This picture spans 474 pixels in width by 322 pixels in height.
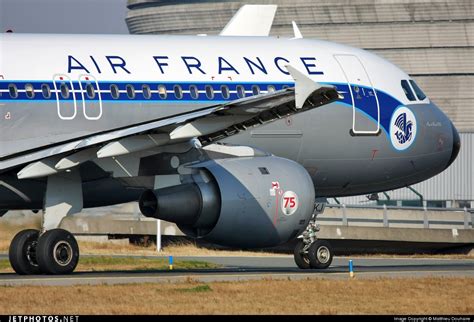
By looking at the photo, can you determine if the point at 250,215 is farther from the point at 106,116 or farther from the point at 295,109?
the point at 106,116

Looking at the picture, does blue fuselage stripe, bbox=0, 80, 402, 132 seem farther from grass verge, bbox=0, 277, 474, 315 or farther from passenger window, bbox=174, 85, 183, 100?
grass verge, bbox=0, 277, 474, 315

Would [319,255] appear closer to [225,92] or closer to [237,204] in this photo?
[225,92]

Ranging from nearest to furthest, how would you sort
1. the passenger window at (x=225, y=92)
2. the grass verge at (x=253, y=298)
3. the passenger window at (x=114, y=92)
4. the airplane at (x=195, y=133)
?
the grass verge at (x=253, y=298), the airplane at (x=195, y=133), the passenger window at (x=114, y=92), the passenger window at (x=225, y=92)

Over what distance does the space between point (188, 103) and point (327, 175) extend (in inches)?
158

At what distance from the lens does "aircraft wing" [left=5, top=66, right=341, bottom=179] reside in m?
23.8

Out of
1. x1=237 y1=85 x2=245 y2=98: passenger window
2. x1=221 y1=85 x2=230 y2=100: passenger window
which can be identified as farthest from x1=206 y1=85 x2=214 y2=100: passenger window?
x1=237 y1=85 x2=245 y2=98: passenger window

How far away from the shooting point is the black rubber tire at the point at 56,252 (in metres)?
25.0

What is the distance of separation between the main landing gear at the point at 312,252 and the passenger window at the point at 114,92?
518 cm

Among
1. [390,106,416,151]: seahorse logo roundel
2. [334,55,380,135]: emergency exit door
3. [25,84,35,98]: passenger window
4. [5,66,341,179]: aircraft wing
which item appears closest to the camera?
[5,66,341,179]: aircraft wing

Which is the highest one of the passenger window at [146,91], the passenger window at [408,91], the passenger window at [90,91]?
the passenger window at [408,91]

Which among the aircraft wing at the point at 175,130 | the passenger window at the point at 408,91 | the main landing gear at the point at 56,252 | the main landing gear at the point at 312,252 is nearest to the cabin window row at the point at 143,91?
the aircraft wing at the point at 175,130

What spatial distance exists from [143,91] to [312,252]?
5.20 metres

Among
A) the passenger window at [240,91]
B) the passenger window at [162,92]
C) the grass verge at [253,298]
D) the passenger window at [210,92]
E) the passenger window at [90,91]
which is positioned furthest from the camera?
the passenger window at [240,91]

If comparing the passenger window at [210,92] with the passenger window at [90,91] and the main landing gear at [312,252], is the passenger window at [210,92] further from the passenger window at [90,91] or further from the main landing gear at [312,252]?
the main landing gear at [312,252]
